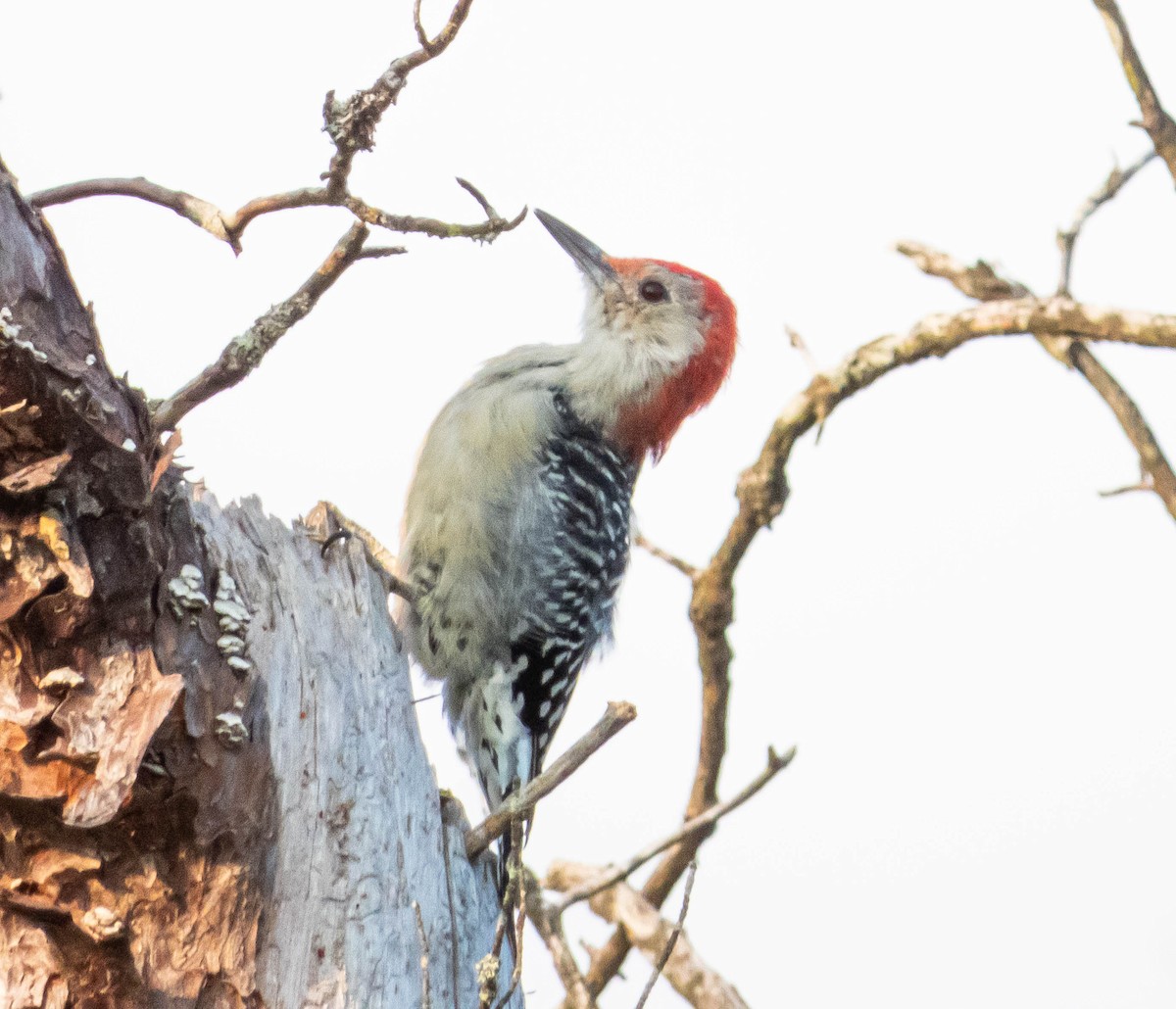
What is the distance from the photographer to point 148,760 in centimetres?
231

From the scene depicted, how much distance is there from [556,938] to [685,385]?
7.52ft

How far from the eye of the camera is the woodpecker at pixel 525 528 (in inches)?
178

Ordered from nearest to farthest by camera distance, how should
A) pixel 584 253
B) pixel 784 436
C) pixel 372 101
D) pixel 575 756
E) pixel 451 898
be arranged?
pixel 372 101 < pixel 575 756 < pixel 451 898 < pixel 784 436 < pixel 584 253

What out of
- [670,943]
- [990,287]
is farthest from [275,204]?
[990,287]

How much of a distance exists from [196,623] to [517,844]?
745 millimetres

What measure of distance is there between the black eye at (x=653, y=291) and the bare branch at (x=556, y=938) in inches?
100

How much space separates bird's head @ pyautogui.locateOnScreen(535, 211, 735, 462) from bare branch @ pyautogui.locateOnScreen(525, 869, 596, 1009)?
179cm

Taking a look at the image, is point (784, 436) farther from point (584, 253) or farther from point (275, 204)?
point (275, 204)

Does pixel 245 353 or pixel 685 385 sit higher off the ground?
pixel 685 385

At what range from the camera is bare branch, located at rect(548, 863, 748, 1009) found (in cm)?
494

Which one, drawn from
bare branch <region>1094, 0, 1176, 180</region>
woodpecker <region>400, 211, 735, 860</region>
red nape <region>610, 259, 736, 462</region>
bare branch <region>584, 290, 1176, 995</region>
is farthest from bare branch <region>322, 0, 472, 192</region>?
bare branch <region>1094, 0, 1176, 180</region>

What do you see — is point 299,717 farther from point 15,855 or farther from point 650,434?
point 650,434

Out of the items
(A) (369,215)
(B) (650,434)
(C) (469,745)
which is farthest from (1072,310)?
(A) (369,215)

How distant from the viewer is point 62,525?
7.20ft
